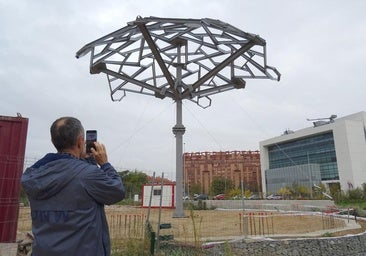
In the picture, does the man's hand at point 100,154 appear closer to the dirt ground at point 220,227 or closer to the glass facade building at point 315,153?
the dirt ground at point 220,227

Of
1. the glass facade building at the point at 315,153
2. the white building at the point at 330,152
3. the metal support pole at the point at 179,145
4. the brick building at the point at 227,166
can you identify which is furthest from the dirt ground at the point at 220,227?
the brick building at the point at 227,166

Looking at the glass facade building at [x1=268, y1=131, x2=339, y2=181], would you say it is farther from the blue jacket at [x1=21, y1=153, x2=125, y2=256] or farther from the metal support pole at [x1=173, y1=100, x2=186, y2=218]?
the blue jacket at [x1=21, y1=153, x2=125, y2=256]

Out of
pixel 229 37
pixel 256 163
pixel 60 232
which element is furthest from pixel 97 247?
pixel 256 163

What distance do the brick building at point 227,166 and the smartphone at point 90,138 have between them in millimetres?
75833

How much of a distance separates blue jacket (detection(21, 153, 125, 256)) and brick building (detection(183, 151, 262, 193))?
76.1 m

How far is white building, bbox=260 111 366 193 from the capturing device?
57688 mm

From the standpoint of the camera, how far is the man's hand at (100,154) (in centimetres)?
208

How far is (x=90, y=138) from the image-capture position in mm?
2240

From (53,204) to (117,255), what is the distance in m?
4.40

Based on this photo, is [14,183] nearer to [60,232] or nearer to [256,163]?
[60,232]

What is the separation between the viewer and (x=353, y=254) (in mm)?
9258

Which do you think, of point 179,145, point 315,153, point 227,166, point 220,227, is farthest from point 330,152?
point 220,227

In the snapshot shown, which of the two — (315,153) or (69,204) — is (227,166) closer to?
(315,153)

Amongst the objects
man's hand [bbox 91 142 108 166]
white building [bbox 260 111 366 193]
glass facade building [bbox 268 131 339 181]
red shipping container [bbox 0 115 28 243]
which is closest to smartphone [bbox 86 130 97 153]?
man's hand [bbox 91 142 108 166]
